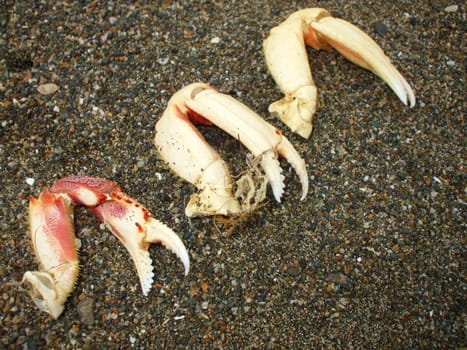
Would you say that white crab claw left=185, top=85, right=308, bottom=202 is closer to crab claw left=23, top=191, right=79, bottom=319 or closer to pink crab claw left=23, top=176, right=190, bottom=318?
pink crab claw left=23, top=176, right=190, bottom=318

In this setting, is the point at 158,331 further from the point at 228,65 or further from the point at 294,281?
the point at 228,65

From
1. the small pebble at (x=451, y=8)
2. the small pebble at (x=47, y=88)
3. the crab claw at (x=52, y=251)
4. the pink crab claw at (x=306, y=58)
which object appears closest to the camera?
the crab claw at (x=52, y=251)

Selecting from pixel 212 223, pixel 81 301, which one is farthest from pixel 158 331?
pixel 212 223

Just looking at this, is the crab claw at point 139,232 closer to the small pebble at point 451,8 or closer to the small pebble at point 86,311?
the small pebble at point 86,311

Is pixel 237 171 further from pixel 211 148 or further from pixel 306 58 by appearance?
pixel 306 58

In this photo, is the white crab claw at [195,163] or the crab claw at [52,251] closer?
the crab claw at [52,251]

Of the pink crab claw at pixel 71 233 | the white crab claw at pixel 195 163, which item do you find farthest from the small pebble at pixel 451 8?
the pink crab claw at pixel 71 233
